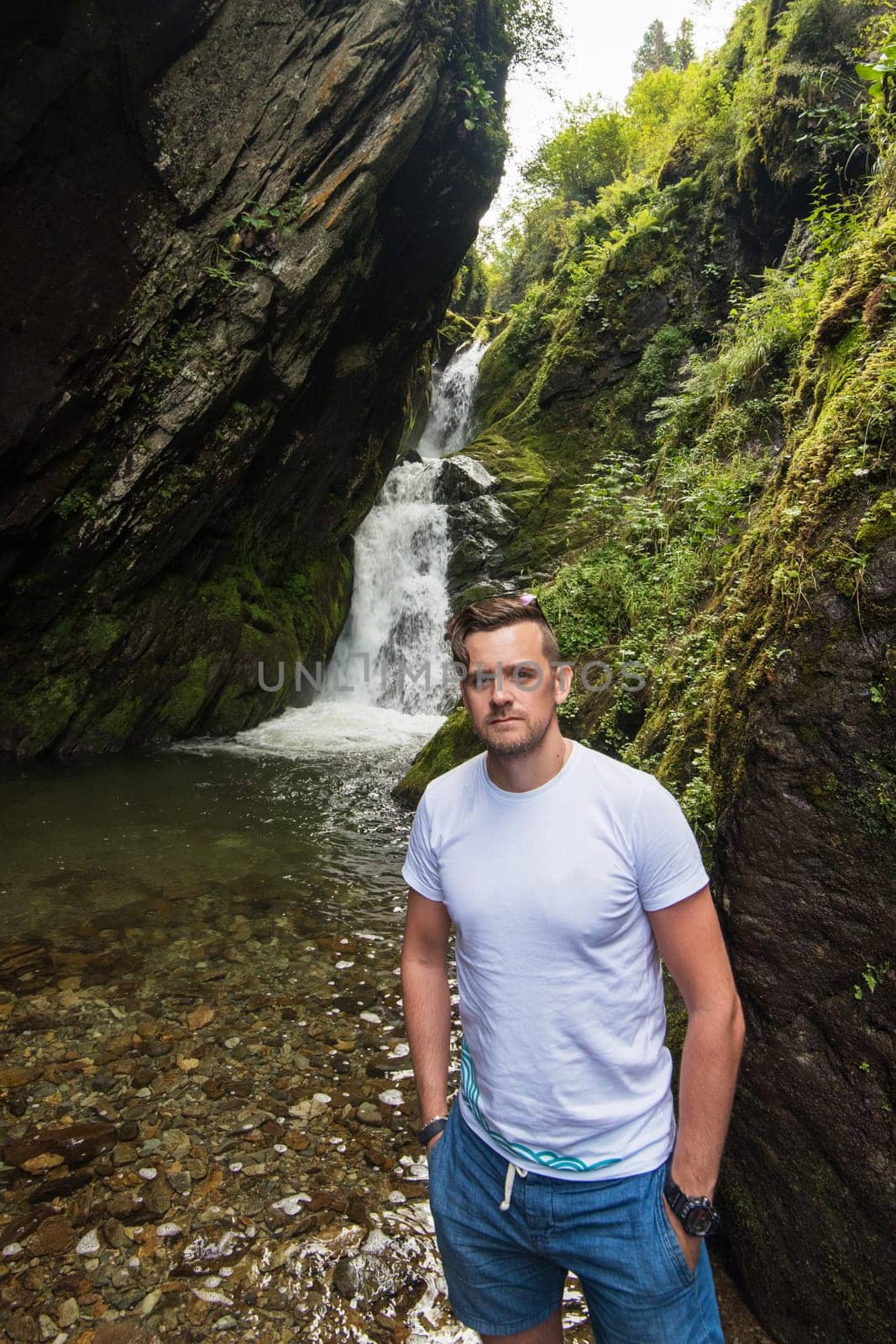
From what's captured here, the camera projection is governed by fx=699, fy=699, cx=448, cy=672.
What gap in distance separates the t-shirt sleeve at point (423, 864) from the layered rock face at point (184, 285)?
846 centimetres

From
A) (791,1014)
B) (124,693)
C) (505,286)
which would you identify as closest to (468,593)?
(124,693)

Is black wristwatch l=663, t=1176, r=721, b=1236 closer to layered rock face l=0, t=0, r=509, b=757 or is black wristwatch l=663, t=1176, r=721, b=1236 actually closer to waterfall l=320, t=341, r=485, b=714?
layered rock face l=0, t=0, r=509, b=757

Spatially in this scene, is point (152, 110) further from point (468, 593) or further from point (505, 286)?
point (505, 286)

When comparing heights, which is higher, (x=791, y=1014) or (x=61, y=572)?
(x=61, y=572)

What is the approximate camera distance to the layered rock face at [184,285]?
788cm

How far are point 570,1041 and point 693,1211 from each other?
14.7 inches

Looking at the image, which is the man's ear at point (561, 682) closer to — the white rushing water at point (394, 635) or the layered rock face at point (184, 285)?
the layered rock face at point (184, 285)

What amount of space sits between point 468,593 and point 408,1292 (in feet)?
44.4

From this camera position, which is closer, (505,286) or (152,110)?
(152,110)

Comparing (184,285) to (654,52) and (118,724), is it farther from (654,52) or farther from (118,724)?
(654,52)

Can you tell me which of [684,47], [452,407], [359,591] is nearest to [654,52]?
[684,47]

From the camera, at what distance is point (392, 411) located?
14656 mm

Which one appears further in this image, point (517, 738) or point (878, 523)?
point (878, 523)

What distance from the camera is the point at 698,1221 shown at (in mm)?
1388
